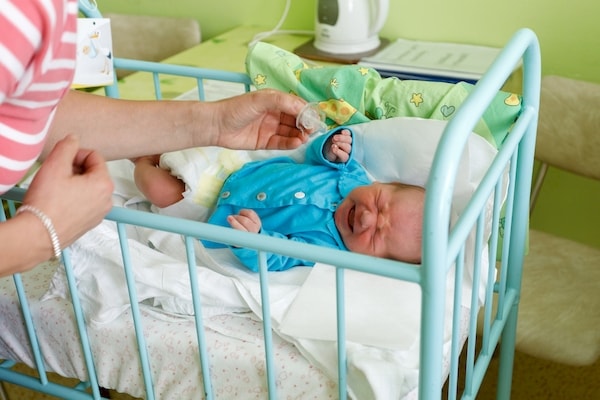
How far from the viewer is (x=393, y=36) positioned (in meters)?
2.39

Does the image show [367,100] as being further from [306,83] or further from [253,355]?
[253,355]

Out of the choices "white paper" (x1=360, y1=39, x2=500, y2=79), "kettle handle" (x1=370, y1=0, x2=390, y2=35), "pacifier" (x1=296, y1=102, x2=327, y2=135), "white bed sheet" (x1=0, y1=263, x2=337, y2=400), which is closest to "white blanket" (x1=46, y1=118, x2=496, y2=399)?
"white bed sheet" (x1=0, y1=263, x2=337, y2=400)

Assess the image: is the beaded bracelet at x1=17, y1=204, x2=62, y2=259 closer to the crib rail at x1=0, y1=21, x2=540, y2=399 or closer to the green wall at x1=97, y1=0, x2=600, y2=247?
the crib rail at x1=0, y1=21, x2=540, y2=399

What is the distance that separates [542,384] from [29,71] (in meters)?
1.74

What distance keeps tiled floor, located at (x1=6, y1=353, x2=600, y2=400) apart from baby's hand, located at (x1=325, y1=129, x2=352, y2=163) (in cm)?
93

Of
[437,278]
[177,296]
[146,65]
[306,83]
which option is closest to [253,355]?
[177,296]

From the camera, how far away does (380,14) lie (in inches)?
86.0

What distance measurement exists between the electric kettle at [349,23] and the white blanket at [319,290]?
0.82m

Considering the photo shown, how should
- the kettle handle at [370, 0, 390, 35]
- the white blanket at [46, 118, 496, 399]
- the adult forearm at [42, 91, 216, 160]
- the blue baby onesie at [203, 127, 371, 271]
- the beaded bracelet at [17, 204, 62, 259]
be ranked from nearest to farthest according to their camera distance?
the beaded bracelet at [17, 204, 62, 259] → the white blanket at [46, 118, 496, 399] → the adult forearm at [42, 91, 216, 160] → the blue baby onesie at [203, 127, 371, 271] → the kettle handle at [370, 0, 390, 35]

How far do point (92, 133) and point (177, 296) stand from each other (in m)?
0.31

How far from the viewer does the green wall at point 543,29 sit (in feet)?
6.94

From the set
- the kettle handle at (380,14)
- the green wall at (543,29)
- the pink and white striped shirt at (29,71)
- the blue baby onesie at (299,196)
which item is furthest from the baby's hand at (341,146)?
the green wall at (543,29)

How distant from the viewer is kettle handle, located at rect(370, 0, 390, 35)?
2.17 meters

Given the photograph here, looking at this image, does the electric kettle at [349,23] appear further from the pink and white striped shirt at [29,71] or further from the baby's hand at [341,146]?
the pink and white striped shirt at [29,71]
